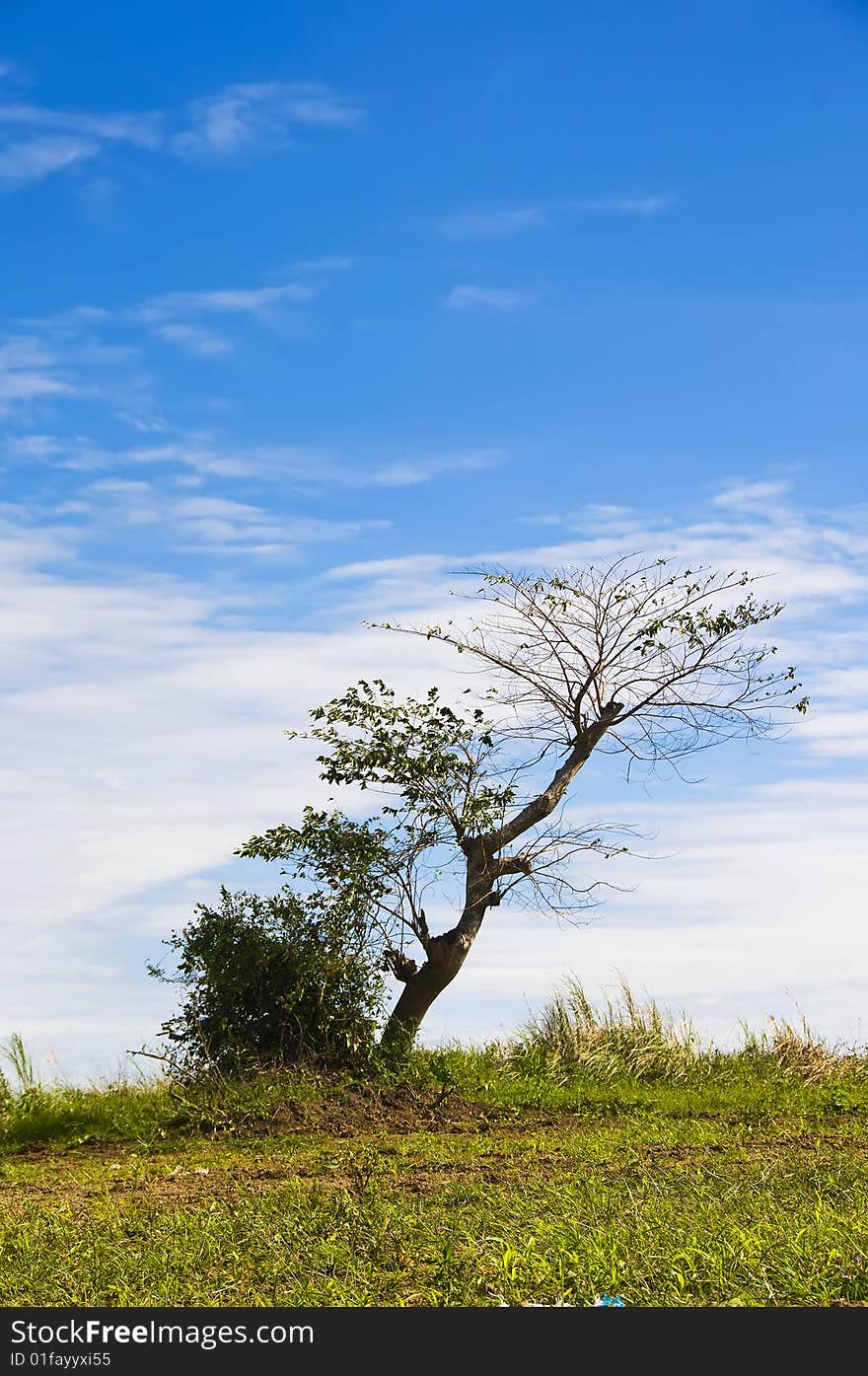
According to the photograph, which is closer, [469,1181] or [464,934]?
[469,1181]

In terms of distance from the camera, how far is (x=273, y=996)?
11.4 metres

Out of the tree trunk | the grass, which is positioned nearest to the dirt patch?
the grass

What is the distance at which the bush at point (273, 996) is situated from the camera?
11.3 m

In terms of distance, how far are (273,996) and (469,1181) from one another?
15.6 feet

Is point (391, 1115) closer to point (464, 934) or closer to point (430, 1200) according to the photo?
point (464, 934)

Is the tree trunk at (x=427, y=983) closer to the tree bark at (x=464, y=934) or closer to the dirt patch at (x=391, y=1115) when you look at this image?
the tree bark at (x=464, y=934)

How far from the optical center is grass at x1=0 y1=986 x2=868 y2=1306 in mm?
4793

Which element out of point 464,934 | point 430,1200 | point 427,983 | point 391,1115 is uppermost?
point 464,934

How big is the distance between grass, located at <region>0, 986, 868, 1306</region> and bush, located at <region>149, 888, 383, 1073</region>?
41cm

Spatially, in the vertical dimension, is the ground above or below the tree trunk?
below

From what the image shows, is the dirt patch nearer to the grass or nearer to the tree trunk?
the grass

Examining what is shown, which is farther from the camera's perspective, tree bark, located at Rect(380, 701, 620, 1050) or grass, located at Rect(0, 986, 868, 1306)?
tree bark, located at Rect(380, 701, 620, 1050)

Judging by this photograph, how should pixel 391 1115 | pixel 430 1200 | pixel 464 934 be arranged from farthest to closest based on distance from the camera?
pixel 464 934
pixel 391 1115
pixel 430 1200

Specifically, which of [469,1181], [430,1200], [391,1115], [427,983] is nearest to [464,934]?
[427,983]
